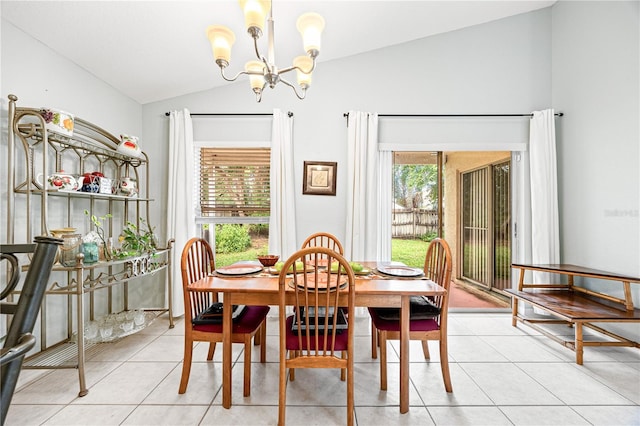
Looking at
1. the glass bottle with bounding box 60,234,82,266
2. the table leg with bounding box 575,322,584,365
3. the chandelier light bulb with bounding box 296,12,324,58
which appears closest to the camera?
the chandelier light bulb with bounding box 296,12,324,58

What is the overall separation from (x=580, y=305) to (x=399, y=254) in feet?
6.02

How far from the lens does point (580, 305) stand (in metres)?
2.58

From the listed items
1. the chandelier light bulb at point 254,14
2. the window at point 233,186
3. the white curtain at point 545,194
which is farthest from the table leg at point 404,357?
the white curtain at point 545,194

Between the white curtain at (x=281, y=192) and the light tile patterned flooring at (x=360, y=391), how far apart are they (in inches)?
42.1

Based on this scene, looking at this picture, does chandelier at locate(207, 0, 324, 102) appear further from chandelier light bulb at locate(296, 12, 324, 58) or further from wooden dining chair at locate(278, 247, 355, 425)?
A: wooden dining chair at locate(278, 247, 355, 425)

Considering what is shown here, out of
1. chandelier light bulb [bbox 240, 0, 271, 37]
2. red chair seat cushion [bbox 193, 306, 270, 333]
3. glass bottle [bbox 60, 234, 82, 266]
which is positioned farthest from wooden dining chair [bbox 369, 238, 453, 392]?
glass bottle [bbox 60, 234, 82, 266]

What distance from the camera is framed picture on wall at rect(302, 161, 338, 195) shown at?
3.41m

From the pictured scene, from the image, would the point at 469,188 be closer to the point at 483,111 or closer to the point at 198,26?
the point at 483,111

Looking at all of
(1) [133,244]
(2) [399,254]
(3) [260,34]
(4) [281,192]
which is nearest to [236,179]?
(4) [281,192]

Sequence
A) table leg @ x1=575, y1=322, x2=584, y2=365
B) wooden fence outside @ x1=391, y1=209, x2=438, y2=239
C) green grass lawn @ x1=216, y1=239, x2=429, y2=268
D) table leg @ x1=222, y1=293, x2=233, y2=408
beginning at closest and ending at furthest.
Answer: table leg @ x1=222, y1=293, x2=233, y2=408 → table leg @ x1=575, y1=322, x2=584, y2=365 → green grass lawn @ x1=216, y1=239, x2=429, y2=268 → wooden fence outside @ x1=391, y1=209, x2=438, y2=239

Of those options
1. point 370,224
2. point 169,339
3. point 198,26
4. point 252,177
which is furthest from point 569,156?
point 169,339

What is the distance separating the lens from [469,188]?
4801 millimetres

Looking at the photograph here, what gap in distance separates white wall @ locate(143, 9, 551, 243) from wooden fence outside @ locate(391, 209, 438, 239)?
89 cm

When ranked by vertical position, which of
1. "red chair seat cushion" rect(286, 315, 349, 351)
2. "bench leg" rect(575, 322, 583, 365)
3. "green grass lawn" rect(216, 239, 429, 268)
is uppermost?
"green grass lawn" rect(216, 239, 429, 268)
